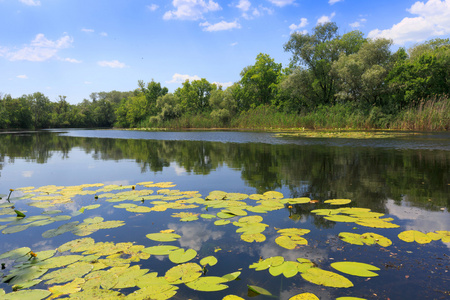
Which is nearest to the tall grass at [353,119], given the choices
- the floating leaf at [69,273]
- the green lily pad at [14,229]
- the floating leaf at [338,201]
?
the floating leaf at [338,201]

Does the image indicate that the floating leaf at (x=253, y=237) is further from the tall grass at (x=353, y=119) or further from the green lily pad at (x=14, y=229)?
the tall grass at (x=353, y=119)

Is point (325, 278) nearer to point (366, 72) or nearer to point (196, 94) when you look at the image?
point (366, 72)

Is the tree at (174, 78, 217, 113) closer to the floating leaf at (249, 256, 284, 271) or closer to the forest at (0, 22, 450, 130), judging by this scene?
the forest at (0, 22, 450, 130)

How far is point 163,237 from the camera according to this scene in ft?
9.99

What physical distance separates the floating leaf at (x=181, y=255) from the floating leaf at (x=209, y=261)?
0.45ft

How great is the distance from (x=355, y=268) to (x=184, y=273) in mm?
1525

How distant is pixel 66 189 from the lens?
18.4 feet

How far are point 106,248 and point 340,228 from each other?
2.82 m

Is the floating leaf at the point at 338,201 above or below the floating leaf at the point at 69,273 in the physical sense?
above

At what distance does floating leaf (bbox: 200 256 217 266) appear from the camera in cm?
245

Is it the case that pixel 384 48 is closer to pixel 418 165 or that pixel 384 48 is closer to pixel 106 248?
pixel 418 165

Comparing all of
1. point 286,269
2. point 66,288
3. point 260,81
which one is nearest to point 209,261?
point 286,269

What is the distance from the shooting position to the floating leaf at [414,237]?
9.35 feet

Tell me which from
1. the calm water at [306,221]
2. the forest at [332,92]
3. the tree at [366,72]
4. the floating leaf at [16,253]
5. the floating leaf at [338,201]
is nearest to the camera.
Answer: the calm water at [306,221]
